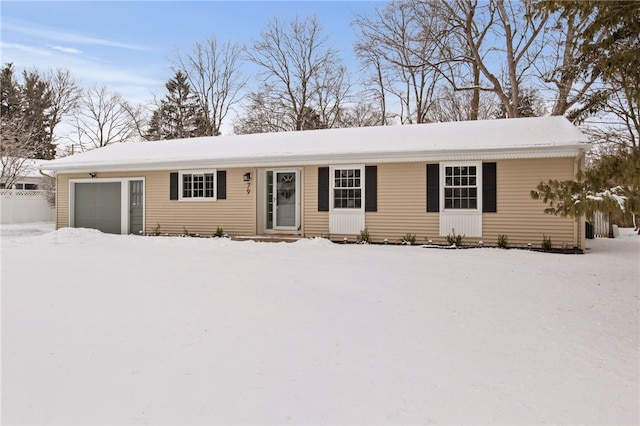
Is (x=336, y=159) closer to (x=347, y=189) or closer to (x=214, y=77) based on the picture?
(x=347, y=189)

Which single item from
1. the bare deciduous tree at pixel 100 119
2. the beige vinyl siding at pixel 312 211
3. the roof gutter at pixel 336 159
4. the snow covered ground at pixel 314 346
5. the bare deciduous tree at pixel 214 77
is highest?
the bare deciduous tree at pixel 214 77

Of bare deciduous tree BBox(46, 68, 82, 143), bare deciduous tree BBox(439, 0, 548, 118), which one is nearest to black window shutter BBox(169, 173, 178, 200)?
bare deciduous tree BBox(439, 0, 548, 118)

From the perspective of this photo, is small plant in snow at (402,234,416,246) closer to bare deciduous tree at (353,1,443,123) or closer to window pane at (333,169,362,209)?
window pane at (333,169,362,209)

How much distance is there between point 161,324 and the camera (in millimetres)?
4070

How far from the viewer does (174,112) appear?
32.2 m

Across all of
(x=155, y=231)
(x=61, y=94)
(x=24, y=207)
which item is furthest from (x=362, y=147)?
(x=61, y=94)

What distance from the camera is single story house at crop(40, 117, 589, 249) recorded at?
10.2 metres

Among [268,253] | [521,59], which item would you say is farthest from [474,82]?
[268,253]

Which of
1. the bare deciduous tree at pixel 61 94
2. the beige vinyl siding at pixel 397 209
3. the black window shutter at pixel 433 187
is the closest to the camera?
the beige vinyl siding at pixel 397 209

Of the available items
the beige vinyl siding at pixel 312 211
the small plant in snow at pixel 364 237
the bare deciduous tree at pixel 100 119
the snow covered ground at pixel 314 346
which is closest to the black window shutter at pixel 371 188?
the small plant in snow at pixel 364 237

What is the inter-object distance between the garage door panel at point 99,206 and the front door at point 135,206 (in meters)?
0.38

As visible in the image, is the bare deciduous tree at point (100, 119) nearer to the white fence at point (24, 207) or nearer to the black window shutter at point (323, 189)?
the white fence at point (24, 207)

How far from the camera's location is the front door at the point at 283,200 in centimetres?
1238

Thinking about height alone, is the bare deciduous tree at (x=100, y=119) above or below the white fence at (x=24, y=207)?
above
